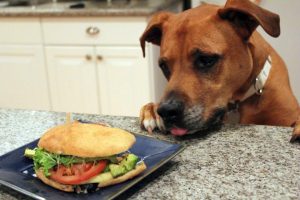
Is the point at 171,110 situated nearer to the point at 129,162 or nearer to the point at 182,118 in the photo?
the point at 182,118

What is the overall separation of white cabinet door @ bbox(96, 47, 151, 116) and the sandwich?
70.7 inches

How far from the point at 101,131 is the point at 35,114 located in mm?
466

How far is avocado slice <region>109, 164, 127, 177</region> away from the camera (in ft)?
2.53

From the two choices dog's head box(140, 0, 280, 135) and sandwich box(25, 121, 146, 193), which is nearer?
sandwich box(25, 121, 146, 193)

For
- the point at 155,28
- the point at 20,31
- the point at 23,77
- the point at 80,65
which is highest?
the point at 155,28

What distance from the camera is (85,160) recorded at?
2.52 ft

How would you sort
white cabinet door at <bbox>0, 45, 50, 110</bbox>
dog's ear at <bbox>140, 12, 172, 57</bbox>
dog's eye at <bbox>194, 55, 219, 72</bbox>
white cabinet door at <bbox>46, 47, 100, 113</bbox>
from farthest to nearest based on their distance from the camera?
white cabinet door at <bbox>0, 45, 50, 110</bbox> → white cabinet door at <bbox>46, 47, 100, 113</bbox> → dog's ear at <bbox>140, 12, 172, 57</bbox> → dog's eye at <bbox>194, 55, 219, 72</bbox>

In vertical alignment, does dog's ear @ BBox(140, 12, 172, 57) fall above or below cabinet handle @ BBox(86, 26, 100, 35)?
above

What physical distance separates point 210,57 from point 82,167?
591 millimetres

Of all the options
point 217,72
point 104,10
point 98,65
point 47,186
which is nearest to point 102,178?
point 47,186

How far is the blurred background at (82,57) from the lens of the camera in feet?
8.42

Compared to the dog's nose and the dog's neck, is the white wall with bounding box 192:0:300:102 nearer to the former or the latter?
the dog's neck

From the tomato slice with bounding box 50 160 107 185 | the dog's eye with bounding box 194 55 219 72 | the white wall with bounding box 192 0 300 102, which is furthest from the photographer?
the white wall with bounding box 192 0 300 102

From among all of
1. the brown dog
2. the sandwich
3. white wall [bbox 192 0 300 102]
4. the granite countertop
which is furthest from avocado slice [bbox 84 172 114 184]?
the granite countertop
